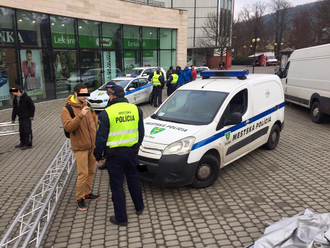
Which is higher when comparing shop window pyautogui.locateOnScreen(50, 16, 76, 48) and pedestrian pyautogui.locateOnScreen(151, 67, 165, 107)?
shop window pyautogui.locateOnScreen(50, 16, 76, 48)

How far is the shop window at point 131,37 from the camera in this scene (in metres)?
20.4

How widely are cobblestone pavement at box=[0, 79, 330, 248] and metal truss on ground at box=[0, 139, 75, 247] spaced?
→ 20 centimetres

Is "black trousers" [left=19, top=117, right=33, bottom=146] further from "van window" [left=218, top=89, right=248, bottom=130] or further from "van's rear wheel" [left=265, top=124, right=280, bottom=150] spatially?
"van's rear wheel" [left=265, top=124, right=280, bottom=150]

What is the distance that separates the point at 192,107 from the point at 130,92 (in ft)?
25.2

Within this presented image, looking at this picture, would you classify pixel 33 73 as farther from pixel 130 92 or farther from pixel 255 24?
pixel 255 24

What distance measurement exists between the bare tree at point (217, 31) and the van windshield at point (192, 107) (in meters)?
32.7

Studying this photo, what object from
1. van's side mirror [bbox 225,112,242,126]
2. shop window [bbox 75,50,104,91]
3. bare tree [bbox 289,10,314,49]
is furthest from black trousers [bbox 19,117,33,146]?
bare tree [bbox 289,10,314,49]

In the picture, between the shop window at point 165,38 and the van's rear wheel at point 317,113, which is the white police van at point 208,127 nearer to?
the van's rear wheel at point 317,113

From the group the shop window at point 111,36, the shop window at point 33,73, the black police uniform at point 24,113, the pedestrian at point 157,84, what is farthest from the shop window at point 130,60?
the black police uniform at point 24,113

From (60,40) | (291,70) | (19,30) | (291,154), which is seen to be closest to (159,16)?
(60,40)

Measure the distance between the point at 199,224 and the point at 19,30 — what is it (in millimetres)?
13424

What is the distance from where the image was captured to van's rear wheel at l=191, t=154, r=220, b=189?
482 centimetres

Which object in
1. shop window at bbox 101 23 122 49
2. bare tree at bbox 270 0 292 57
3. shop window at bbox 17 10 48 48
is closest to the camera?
shop window at bbox 17 10 48 48

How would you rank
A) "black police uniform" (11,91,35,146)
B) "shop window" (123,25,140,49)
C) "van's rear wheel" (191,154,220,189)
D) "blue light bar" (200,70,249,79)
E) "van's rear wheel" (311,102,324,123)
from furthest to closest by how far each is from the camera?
"shop window" (123,25,140,49) < "van's rear wheel" (311,102,324,123) < "black police uniform" (11,91,35,146) < "blue light bar" (200,70,249,79) < "van's rear wheel" (191,154,220,189)
